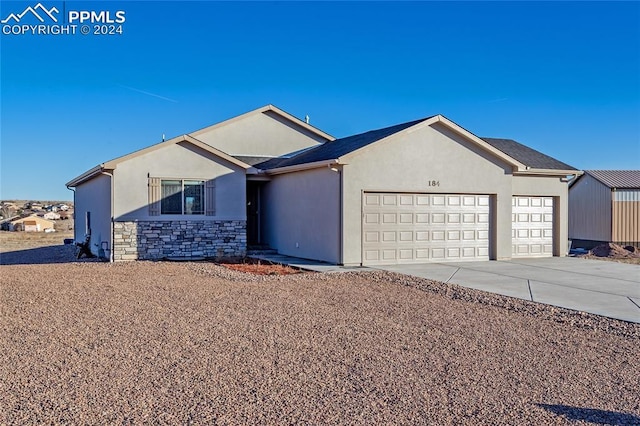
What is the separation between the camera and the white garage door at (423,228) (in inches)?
629

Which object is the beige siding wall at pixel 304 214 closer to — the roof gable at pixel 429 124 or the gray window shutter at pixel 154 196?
the roof gable at pixel 429 124

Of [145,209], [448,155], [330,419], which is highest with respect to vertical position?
[448,155]

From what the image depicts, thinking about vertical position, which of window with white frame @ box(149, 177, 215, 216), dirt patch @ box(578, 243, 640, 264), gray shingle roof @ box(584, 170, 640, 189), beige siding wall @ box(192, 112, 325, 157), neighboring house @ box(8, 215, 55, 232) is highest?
beige siding wall @ box(192, 112, 325, 157)

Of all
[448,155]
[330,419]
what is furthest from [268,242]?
[330,419]

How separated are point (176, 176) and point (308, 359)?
12.2 metres

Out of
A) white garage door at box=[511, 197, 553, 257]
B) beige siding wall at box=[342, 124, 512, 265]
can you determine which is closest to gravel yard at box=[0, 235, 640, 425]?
beige siding wall at box=[342, 124, 512, 265]

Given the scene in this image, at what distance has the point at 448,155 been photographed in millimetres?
16844

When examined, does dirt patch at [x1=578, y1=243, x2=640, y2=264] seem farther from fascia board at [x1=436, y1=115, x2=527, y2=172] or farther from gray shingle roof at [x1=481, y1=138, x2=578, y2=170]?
fascia board at [x1=436, y1=115, x2=527, y2=172]

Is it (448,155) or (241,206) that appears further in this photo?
(241,206)

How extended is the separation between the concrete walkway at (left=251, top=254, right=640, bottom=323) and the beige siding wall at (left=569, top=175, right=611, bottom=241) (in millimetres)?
10424

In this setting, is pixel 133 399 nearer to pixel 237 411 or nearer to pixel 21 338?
pixel 237 411

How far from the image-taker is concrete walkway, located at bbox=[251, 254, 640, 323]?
10.1m

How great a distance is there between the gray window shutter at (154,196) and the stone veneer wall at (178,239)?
329mm

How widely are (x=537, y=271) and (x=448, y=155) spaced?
4.15 metres
